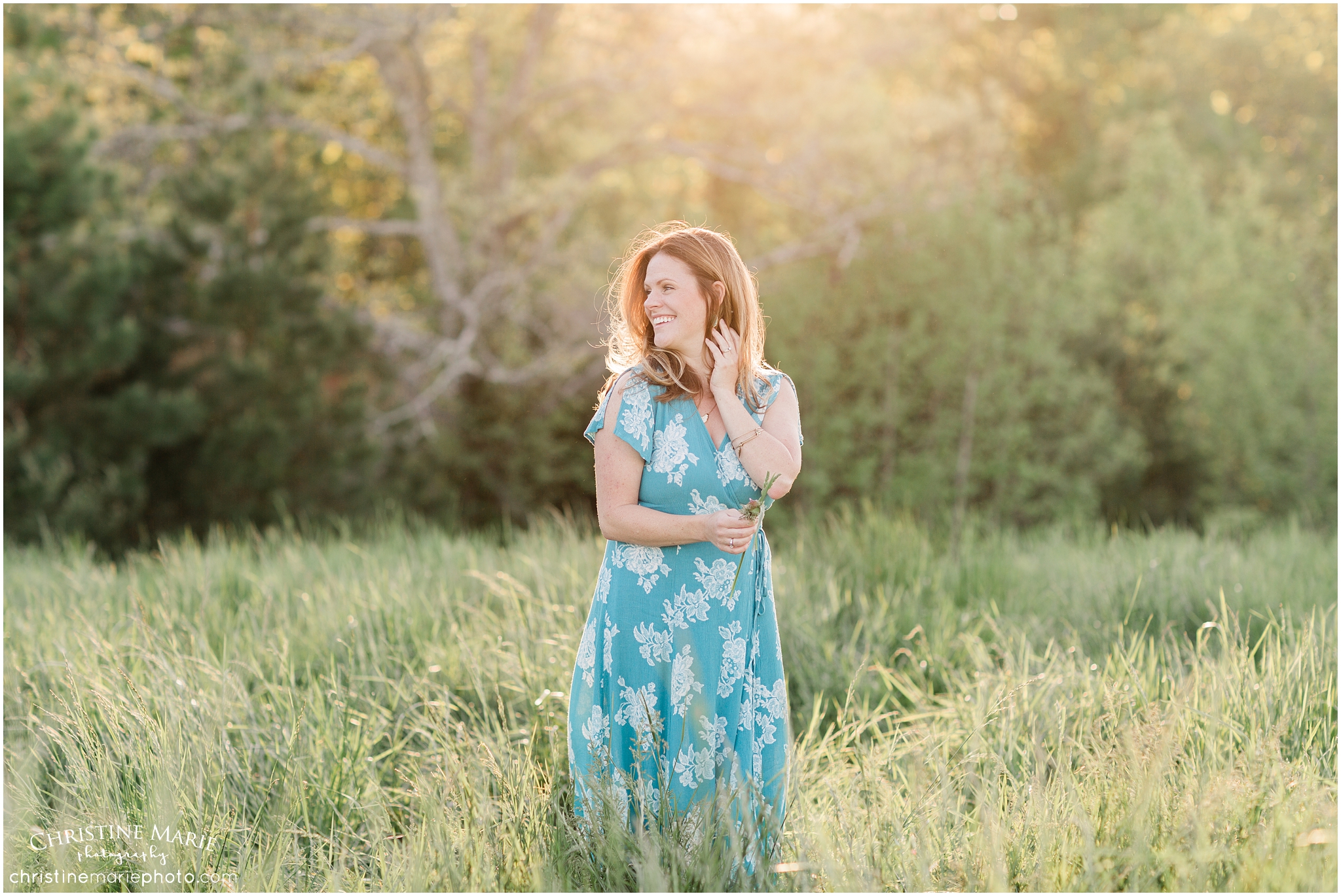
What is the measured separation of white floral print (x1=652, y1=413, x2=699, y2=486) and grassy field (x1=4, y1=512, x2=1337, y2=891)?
3.04 feet

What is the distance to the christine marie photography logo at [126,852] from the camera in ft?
8.63

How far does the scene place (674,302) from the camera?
2.58 meters

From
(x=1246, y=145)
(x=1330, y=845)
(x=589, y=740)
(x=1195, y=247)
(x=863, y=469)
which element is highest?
(x=1246, y=145)

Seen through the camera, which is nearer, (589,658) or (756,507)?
(756,507)

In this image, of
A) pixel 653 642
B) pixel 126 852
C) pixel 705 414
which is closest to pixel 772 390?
pixel 705 414

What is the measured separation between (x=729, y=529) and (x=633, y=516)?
27 cm

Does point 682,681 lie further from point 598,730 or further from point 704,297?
point 704,297

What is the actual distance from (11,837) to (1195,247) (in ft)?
57.0

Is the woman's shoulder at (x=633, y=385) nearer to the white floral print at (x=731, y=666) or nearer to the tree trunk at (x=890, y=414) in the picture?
the white floral print at (x=731, y=666)

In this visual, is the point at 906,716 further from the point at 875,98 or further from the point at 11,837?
the point at 875,98

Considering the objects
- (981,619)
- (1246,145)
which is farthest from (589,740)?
(1246,145)

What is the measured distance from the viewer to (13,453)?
10.4 meters

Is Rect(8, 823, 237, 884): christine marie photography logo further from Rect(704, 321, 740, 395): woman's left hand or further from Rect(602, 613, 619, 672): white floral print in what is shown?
Rect(704, 321, 740, 395): woman's left hand

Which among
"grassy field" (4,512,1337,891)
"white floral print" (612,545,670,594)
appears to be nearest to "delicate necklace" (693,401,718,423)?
"white floral print" (612,545,670,594)
